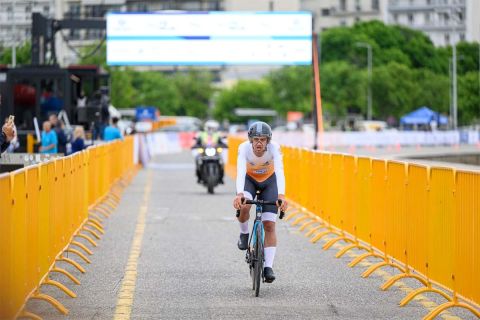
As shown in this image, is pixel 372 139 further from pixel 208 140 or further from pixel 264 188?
pixel 264 188

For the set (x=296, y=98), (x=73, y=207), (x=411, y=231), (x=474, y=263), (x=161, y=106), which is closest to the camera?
(x=474, y=263)

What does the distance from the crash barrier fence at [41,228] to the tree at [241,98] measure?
157m

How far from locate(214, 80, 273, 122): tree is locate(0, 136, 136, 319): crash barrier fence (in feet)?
514

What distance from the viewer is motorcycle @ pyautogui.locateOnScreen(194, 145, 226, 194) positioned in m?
31.6

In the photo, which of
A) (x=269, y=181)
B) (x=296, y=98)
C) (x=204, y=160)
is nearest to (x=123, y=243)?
(x=269, y=181)

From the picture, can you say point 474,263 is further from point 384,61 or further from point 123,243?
point 384,61

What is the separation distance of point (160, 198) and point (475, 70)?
11708 centimetres

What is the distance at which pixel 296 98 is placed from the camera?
138 metres

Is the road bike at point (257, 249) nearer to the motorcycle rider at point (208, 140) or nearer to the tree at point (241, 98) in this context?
the motorcycle rider at point (208, 140)

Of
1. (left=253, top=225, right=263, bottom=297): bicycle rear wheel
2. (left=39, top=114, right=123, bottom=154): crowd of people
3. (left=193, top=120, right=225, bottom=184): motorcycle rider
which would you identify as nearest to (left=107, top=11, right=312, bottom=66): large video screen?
(left=193, top=120, right=225, bottom=184): motorcycle rider

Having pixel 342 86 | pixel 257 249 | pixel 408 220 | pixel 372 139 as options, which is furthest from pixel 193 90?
pixel 257 249

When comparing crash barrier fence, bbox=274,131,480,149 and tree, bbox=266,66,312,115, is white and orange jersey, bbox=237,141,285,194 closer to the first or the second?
crash barrier fence, bbox=274,131,480,149

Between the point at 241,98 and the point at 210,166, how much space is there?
149072mm

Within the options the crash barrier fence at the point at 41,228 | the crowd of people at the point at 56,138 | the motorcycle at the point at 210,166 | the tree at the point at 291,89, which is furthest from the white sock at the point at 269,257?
the tree at the point at 291,89
